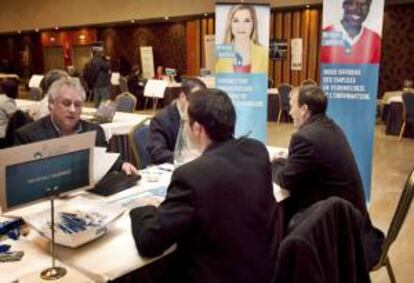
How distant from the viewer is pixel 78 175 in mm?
1784

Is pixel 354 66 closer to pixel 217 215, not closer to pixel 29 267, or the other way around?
pixel 217 215

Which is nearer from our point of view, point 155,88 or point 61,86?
point 61,86

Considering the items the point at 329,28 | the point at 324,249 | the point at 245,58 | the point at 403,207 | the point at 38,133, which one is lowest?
the point at 403,207

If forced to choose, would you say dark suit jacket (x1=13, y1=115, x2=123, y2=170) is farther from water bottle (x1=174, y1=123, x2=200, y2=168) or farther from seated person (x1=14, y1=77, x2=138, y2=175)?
water bottle (x1=174, y1=123, x2=200, y2=168)

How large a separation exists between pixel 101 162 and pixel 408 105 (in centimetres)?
681

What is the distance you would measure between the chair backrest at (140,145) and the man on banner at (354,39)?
6.89 feet

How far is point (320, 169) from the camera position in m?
2.42

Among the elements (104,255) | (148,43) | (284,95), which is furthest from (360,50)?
(148,43)

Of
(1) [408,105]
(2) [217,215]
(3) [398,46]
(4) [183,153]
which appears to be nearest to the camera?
(2) [217,215]

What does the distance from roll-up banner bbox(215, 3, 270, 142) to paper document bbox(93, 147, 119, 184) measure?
251cm

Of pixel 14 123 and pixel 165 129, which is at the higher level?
pixel 165 129

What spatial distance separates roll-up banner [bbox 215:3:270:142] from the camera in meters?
4.63

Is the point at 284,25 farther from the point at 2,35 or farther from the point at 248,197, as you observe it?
the point at 2,35

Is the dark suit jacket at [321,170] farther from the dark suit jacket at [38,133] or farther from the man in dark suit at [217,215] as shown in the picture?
the dark suit jacket at [38,133]
